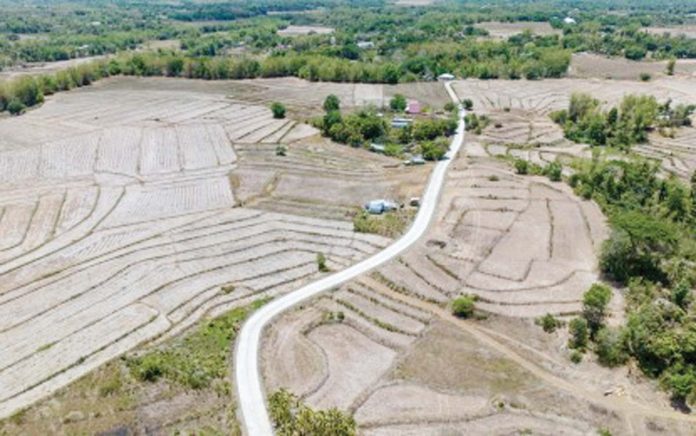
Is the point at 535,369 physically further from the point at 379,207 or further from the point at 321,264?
the point at 379,207

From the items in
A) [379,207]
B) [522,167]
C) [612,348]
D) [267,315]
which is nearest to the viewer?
[612,348]

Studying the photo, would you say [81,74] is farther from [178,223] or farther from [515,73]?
[515,73]

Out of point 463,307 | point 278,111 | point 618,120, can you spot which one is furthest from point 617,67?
point 463,307

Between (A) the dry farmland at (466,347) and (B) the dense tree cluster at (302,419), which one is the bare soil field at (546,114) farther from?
(B) the dense tree cluster at (302,419)

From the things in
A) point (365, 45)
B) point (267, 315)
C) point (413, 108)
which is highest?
point (267, 315)

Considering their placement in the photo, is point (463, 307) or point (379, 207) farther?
point (379, 207)

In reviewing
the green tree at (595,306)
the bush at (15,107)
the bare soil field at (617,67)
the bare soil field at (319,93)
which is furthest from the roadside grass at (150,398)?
the bare soil field at (617,67)
